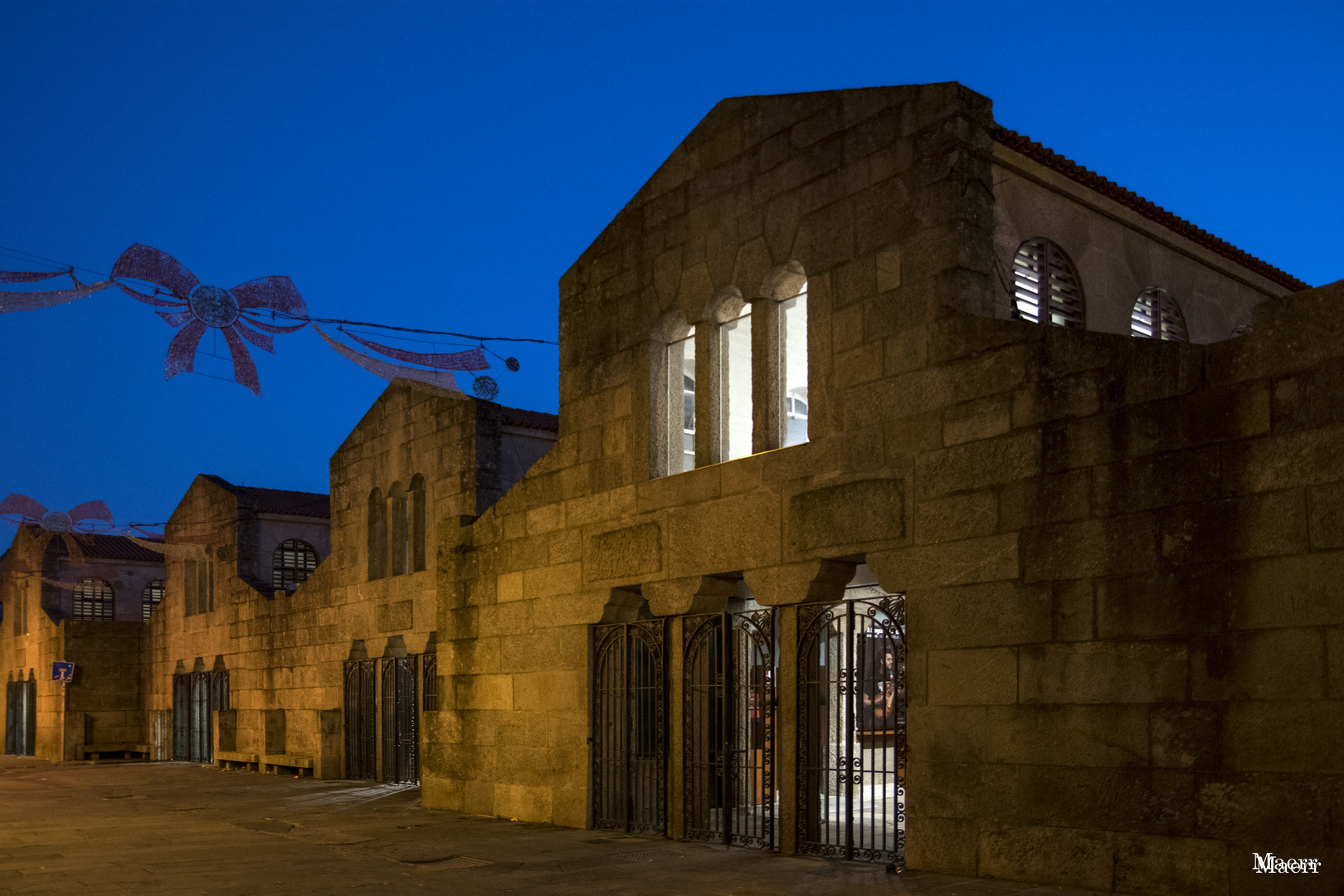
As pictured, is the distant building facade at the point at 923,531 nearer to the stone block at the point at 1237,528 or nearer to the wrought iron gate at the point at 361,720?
the stone block at the point at 1237,528

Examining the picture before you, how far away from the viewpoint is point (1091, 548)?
→ 7.86m

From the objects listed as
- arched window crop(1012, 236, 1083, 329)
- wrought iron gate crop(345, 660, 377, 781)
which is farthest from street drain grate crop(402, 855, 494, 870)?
wrought iron gate crop(345, 660, 377, 781)

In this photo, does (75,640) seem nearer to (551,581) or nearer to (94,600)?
(94,600)

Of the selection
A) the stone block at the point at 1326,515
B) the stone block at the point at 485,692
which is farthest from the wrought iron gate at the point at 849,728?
the stone block at the point at 485,692

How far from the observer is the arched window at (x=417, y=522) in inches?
733

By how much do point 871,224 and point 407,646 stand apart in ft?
37.7

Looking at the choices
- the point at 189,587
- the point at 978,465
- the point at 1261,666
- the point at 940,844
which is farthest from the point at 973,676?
the point at 189,587

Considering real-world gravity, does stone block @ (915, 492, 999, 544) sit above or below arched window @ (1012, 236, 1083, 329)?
below

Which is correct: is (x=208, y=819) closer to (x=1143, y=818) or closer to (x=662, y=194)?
(x=662, y=194)

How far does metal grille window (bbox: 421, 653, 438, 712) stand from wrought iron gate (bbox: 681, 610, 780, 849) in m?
7.06

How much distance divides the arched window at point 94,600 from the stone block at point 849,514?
32.6 metres

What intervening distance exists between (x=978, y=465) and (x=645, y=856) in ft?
14.2

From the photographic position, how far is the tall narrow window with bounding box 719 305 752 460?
451 inches

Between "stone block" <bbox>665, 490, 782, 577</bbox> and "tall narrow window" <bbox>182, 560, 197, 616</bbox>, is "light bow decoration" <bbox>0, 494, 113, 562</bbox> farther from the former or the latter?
"stone block" <bbox>665, 490, 782, 577</bbox>
